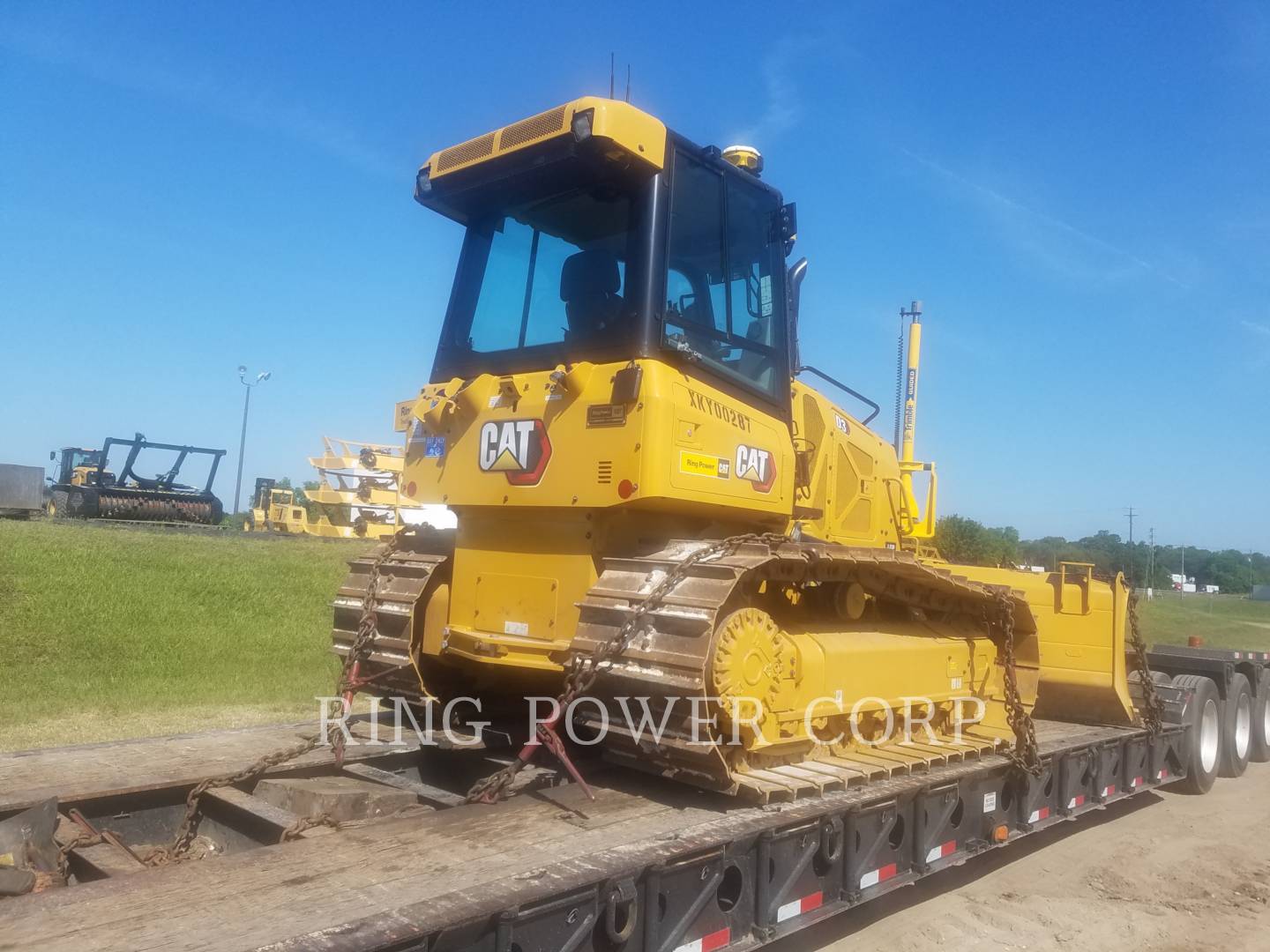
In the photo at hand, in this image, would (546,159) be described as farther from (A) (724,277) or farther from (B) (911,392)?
(B) (911,392)

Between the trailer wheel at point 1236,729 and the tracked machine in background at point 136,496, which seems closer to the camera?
the trailer wheel at point 1236,729

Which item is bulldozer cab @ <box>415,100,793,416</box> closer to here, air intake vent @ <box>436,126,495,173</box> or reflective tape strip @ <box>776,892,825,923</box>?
air intake vent @ <box>436,126,495,173</box>

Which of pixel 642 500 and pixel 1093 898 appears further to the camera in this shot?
pixel 1093 898

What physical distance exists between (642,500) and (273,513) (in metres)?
28.7

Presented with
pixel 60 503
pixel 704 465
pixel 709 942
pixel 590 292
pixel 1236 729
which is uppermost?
pixel 590 292

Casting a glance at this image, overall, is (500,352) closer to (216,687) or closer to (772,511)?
(772,511)

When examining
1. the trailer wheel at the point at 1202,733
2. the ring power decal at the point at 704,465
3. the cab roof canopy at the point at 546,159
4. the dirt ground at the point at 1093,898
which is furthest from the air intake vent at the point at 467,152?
→ the trailer wheel at the point at 1202,733

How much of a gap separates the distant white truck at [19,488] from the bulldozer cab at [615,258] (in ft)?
80.6

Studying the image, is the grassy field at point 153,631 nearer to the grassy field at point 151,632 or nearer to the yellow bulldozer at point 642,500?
the grassy field at point 151,632

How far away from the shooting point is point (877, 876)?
5023mm

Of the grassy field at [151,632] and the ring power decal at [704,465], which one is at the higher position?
the ring power decal at [704,465]

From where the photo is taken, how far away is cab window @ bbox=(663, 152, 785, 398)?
5172 mm

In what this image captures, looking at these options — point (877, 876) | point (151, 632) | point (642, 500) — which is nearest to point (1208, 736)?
point (877, 876)

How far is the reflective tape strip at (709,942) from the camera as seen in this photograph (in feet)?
12.9
